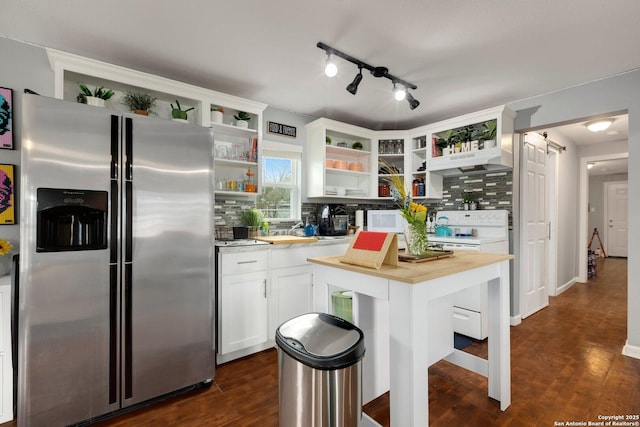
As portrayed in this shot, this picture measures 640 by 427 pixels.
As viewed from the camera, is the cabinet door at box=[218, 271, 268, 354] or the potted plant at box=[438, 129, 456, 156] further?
the potted plant at box=[438, 129, 456, 156]

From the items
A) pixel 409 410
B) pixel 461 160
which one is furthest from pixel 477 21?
pixel 409 410

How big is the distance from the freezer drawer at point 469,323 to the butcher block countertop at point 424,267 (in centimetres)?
131

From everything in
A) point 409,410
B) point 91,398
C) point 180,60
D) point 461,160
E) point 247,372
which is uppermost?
point 180,60

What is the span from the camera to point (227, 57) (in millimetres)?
2414

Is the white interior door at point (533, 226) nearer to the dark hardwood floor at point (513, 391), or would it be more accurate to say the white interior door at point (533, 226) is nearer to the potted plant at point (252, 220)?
the dark hardwood floor at point (513, 391)

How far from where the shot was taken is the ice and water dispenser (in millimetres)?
1651

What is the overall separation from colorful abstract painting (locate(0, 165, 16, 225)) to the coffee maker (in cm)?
271

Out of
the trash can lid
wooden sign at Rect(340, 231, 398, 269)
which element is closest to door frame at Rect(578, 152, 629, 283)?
wooden sign at Rect(340, 231, 398, 269)

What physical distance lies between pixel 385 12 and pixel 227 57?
4.19 feet

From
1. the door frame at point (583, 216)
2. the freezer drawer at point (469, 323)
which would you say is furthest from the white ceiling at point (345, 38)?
the door frame at point (583, 216)

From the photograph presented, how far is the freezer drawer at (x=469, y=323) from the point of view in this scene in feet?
9.71

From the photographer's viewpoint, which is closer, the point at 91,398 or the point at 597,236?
the point at 91,398

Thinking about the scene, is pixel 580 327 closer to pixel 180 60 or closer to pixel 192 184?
pixel 192 184

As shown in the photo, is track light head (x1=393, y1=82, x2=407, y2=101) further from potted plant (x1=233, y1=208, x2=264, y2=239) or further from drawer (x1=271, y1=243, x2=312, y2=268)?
potted plant (x1=233, y1=208, x2=264, y2=239)
